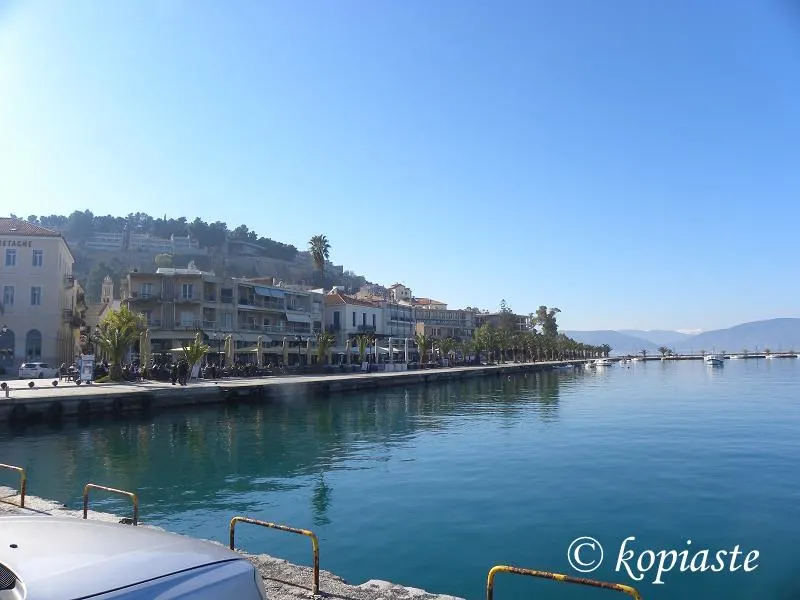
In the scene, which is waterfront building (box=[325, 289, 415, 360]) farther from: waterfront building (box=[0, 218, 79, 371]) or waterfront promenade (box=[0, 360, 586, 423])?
waterfront building (box=[0, 218, 79, 371])

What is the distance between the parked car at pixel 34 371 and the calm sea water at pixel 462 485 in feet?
73.6

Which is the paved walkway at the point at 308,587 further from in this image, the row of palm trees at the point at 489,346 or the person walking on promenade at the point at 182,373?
the row of palm trees at the point at 489,346

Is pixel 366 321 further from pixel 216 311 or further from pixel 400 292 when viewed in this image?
pixel 400 292

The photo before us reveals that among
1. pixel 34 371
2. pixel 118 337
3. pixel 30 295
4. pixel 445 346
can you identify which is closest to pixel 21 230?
pixel 30 295

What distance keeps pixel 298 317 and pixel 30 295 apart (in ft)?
102

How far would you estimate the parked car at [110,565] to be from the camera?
2.77 m

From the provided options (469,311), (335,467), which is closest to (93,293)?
(469,311)

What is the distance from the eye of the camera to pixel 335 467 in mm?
20547

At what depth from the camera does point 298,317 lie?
76.9m

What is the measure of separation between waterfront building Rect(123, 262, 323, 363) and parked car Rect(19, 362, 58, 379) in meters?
9.95

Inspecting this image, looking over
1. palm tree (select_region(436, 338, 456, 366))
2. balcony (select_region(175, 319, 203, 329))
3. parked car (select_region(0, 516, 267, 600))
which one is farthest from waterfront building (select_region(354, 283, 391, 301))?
parked car (select_region(0, 516, 267, 600))

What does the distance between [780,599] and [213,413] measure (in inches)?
1232

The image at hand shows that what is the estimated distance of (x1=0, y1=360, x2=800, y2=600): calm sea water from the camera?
38.3 feet

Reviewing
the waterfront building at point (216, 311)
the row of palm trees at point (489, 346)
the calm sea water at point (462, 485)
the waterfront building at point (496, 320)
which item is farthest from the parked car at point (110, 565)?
the waterfront building at point (496, 320)
